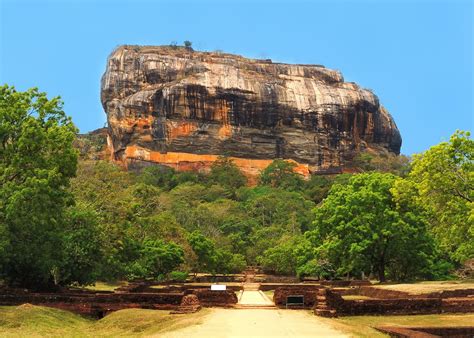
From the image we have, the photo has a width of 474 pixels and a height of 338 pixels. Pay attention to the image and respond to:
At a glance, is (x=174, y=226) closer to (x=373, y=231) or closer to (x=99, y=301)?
(x=373, y=231)

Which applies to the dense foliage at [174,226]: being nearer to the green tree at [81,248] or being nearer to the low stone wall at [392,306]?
the green tree at [81,248]

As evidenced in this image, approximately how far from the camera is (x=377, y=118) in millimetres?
101500

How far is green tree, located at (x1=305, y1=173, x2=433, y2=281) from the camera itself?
30359 millimetres

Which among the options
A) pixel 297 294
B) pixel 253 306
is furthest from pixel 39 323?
pixel 297 294

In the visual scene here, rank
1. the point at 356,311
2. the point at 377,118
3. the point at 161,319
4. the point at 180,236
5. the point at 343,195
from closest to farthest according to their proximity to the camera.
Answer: the point at 161,319 < the point at 356,311 < the point at 343,195 < the point at 180,236 < the point at 377,118

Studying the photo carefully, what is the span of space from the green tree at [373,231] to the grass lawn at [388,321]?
1300cm

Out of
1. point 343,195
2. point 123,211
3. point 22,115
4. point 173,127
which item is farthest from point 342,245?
point 173,127

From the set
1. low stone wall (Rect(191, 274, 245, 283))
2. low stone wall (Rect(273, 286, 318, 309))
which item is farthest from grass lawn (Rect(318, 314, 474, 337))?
low stone wall (Rect(191, 274, 245, 283))

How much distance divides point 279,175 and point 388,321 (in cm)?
7196

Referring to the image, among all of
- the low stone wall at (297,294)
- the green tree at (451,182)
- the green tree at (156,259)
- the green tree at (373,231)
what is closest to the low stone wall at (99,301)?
the low stone wall at (297,294)

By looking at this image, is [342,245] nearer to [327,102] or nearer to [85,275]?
[85,275]

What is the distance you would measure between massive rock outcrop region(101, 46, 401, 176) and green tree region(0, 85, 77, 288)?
6837cm

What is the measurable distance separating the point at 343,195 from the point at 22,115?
18.5 meters

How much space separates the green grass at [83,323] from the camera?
1413 cm
